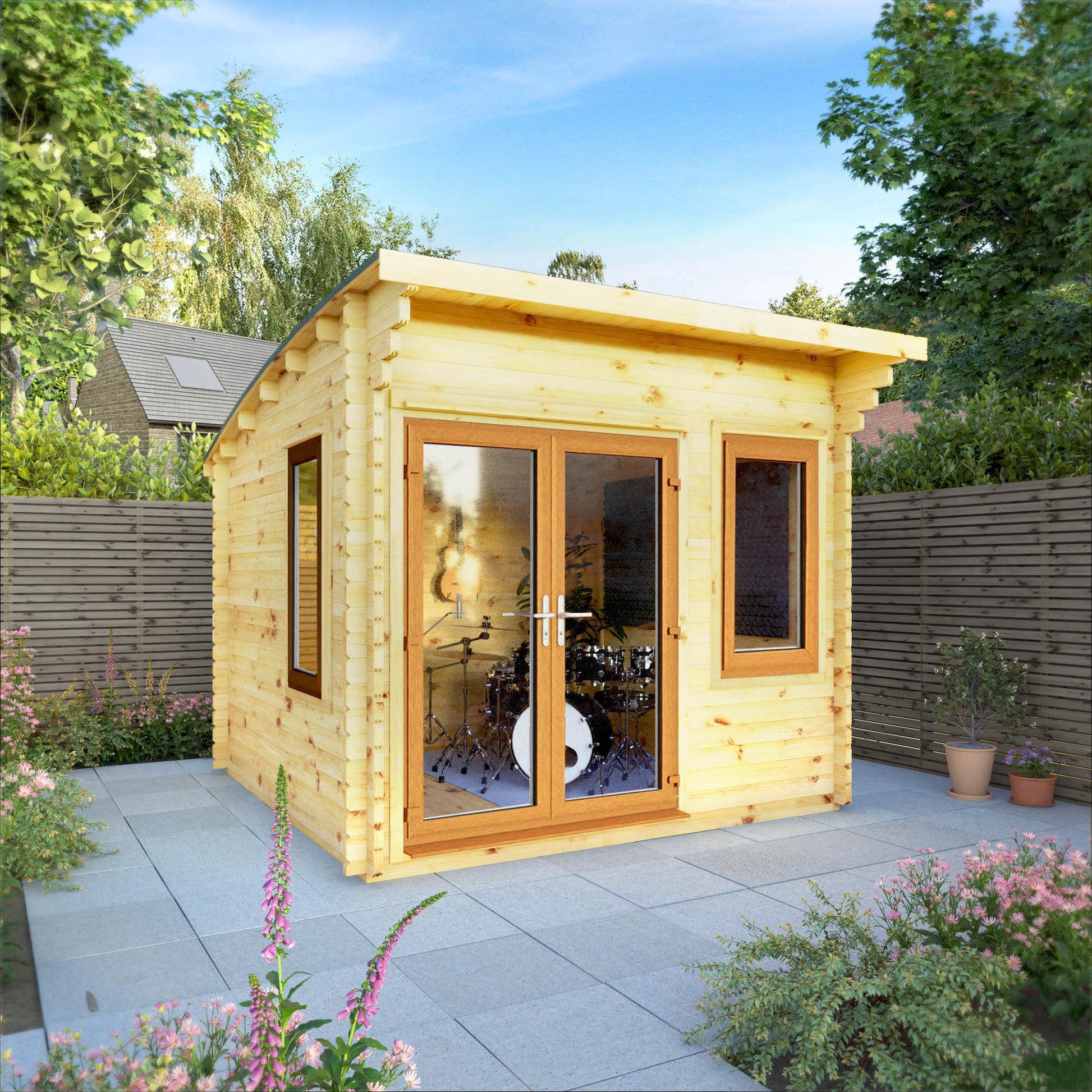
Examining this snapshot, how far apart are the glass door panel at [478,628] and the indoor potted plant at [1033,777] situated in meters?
3.08

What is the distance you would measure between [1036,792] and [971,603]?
1.27m

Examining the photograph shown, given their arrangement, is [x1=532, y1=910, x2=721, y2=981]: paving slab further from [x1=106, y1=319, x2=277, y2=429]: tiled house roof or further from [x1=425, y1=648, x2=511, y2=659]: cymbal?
[x1=106, y1=319, x2=277, y2=429]: tiled house roof

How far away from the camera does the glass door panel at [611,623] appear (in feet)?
16.1

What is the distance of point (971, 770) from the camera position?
5805 mm

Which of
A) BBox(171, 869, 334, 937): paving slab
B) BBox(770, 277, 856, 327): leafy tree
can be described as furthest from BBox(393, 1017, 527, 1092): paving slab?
BBox(770, 277, 856, 327): leafy tree

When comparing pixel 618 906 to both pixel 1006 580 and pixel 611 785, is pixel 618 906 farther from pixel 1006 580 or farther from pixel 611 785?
pixel 1006 580

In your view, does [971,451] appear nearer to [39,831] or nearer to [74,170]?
[39,831]

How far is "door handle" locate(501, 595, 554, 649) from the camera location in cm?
476

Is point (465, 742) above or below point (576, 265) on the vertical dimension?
below

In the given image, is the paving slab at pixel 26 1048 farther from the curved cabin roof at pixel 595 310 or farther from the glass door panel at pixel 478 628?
the curved cabin roof at pixel 595 310

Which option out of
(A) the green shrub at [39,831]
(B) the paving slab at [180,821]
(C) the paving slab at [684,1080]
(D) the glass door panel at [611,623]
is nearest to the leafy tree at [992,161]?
(D) the glass door panel at [611,623]

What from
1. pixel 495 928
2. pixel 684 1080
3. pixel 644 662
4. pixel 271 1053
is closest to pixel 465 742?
pixel 644 662

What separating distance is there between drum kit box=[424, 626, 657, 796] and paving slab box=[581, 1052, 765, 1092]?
7.19ft

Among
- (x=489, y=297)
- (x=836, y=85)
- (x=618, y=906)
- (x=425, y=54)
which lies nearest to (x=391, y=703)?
(x=618, y=906)
